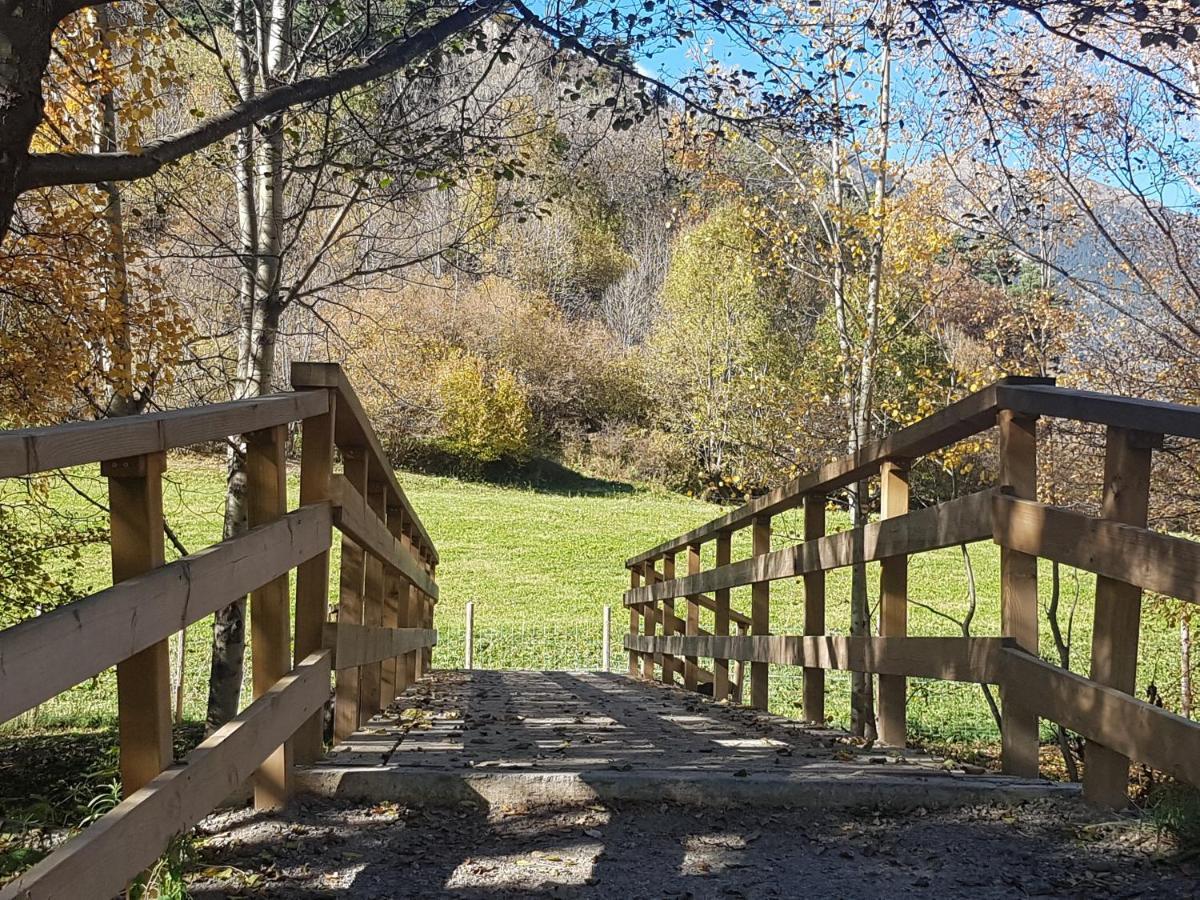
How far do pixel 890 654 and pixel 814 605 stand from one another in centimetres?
117


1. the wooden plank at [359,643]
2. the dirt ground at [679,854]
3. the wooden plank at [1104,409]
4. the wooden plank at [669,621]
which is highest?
the wooden plank at [1104,409]

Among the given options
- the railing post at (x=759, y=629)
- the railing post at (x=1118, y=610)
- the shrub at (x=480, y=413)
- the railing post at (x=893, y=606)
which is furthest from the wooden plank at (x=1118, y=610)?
the shrub at (x=480, y=413)

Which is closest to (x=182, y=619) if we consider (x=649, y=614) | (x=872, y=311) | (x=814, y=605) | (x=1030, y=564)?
(x=1030, y=564)

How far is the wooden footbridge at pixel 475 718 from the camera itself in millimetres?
1946

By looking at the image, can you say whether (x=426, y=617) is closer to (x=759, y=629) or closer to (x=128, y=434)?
(x=759, y=629)

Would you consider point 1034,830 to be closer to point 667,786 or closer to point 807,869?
point 807,869

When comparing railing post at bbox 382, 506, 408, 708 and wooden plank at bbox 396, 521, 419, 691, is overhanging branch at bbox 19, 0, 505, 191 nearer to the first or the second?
railing post at bbox 382, 506, 408, 708

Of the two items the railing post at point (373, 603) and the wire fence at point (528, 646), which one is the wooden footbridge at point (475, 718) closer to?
the railing post at point (373, 603)

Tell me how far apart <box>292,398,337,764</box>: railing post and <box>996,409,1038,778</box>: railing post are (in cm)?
206

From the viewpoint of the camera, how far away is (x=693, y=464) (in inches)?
1312

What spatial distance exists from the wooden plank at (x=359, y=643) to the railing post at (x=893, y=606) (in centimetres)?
194

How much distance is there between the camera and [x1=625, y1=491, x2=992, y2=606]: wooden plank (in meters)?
3.41

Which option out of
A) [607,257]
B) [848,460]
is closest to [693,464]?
[607,257]

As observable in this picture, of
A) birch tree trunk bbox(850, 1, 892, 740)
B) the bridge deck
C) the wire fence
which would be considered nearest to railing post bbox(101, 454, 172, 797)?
the bridge deck
